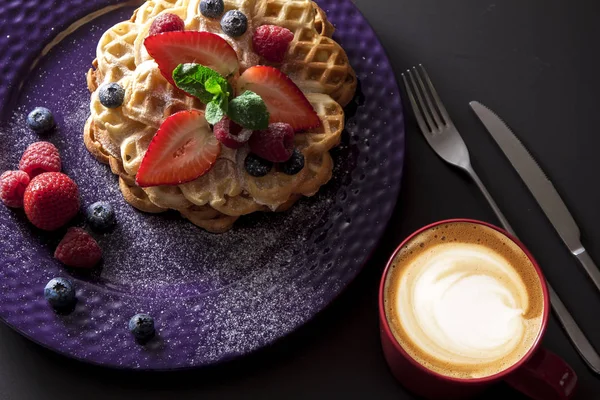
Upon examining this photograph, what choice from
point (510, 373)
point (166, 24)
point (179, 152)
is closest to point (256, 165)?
point (179, 152)

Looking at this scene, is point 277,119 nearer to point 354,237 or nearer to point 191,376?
point 354,237

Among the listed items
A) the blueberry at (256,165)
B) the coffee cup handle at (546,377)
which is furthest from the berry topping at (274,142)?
the coffee cup handle at (546,377)

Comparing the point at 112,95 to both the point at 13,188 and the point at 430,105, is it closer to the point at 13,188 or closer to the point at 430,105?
the point at 13,188

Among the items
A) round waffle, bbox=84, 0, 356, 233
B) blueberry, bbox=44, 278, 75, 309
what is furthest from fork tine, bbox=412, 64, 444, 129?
blueberry, bbox=44, 278, 75, 309

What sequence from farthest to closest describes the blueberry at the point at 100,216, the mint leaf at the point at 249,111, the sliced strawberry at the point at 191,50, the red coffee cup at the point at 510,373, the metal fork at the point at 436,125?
the metal fork at the point at 436,125 → the blueberry at the point at 100,216 → the sliced strawberry at the point at 191,50 → the mint leaf at the point at 249,111 → the red coffee cup at the point at 510,373

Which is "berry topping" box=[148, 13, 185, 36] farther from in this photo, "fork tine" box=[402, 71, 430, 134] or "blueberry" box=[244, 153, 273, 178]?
"fork tine" box=[402, 71, 430, 134]

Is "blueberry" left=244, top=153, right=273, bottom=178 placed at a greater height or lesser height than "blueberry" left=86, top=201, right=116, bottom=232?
greater

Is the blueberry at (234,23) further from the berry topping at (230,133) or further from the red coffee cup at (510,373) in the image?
the red coffee cup at (510,373)
